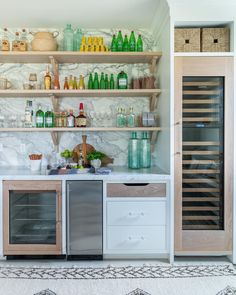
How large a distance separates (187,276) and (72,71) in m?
2.50

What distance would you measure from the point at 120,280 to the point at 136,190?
0.81m

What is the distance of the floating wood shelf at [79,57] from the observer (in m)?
3.24

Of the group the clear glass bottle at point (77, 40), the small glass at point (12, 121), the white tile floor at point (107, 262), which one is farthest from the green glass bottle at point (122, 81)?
the white tile floor at point (107, 262)

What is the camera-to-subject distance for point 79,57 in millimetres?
3379

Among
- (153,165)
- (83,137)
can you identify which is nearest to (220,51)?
(153,165)

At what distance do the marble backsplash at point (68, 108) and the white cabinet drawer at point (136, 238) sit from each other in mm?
950

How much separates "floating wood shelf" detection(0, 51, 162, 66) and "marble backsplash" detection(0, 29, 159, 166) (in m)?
0.11

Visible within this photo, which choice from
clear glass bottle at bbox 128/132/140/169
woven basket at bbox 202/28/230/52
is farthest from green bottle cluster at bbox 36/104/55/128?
woven basket at bbox 202/28/230/52

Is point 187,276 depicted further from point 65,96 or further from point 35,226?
point 65,96

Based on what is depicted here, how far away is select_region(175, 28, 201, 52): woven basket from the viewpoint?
2938 mm

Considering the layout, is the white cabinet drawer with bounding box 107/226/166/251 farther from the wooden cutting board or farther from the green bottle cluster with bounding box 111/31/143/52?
the green bottle cluster with bounding box 111/31/143/52

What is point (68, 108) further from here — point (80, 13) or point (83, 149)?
point (80, 13)

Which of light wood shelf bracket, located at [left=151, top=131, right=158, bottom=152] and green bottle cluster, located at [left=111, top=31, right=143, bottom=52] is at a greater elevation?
green bottle cluster, located at [left=111, top=31, right=143, bottom=52]

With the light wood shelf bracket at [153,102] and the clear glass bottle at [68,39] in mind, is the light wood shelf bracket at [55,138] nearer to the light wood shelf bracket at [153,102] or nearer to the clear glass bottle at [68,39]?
the clear glass bottle at [68,39]
